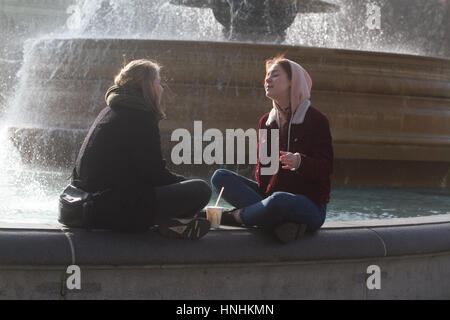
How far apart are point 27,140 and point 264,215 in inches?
168

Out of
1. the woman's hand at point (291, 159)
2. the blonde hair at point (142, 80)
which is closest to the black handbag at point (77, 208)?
the blonde hair at point (142, 80)

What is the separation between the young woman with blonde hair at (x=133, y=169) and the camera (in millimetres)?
3158

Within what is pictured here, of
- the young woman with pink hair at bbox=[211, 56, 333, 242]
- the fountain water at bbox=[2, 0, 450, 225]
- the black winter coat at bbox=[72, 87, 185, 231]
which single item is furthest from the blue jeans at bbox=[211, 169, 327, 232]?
the fountain water at bbox=[2, 0, 450, 225]

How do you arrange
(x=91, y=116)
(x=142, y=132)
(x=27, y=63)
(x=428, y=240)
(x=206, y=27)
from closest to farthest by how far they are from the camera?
(x=142, y=132)
(x=428, y=240)
(x=91, y=116)
(x=27, y=63)
(x=206, y=27)

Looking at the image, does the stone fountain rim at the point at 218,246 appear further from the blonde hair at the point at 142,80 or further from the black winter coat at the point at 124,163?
the blonde hair at the point at 142,80

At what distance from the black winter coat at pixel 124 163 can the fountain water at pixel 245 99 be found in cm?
342

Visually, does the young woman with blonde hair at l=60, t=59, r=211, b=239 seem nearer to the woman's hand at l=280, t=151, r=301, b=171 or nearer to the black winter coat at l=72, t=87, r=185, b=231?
the black winter coat at l=72, t=87, r=185, b=231

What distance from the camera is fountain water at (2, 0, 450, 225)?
6801 millimetres

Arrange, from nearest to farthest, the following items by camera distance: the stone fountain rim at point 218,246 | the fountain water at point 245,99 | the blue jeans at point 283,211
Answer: the stone fountain rim at point 218,246, the blue jeans at point 283,211, the fountain water at point 245,99

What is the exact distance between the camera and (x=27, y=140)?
Result: 23.3ft

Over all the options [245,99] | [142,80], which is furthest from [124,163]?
[245,99]

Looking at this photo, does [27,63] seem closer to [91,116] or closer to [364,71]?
[91,116]
